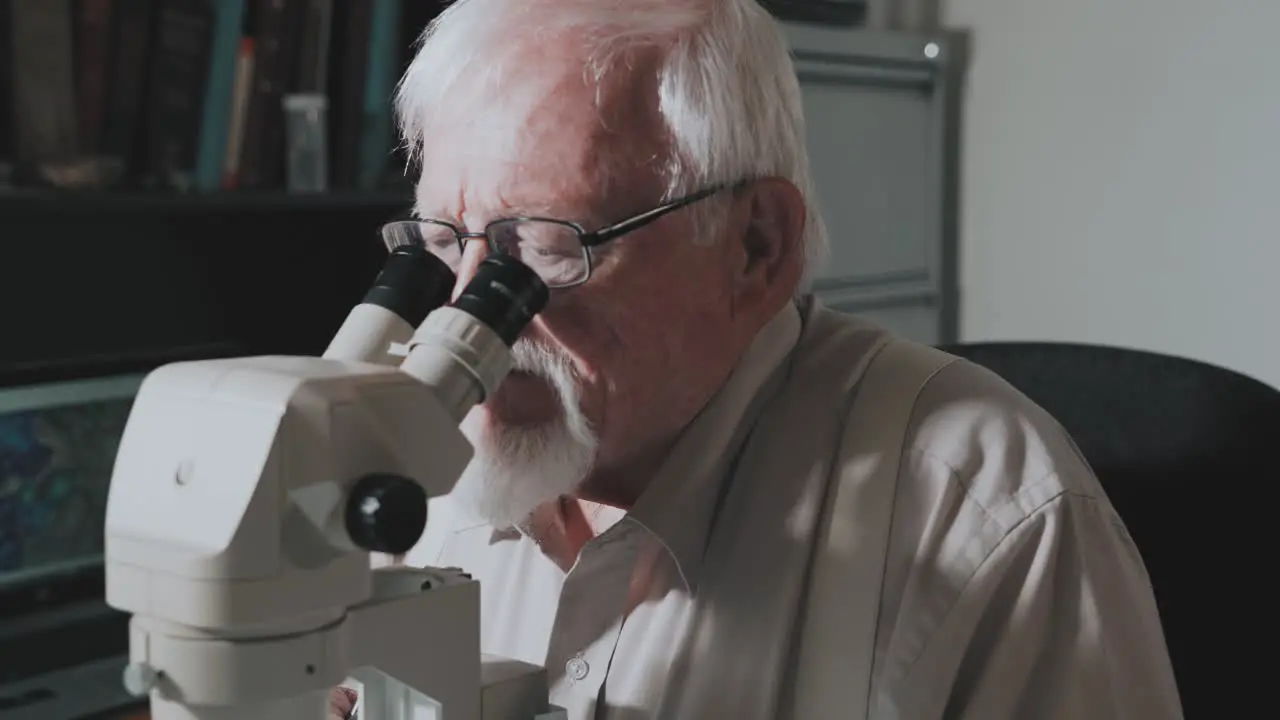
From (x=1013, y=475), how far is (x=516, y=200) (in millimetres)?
435

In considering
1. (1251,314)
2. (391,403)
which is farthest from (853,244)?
(391,403)

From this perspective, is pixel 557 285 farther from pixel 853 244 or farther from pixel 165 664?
pixel 853 244

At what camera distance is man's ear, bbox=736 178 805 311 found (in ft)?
3.67

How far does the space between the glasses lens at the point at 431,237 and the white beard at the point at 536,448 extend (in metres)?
0.11

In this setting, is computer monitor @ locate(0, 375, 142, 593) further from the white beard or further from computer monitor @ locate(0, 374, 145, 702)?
the white beard

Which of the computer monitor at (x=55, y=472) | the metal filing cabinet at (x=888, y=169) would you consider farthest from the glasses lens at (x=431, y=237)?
the metal filing cabinet at (x=888, y=169)

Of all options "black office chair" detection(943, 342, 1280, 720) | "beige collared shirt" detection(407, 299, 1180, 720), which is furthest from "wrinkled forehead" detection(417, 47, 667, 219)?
"black office chair" detection(943, 342, 1280, 720)

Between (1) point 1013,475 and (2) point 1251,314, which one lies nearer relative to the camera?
(1) point 1013,475

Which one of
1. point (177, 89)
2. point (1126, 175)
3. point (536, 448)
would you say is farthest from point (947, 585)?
point (1126, 175)

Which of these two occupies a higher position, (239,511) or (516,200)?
(516,200)

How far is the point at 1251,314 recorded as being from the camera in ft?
7.41

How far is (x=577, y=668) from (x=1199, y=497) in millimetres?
590

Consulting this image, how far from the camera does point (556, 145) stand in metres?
1.03

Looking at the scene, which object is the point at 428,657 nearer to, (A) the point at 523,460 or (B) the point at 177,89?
(A) the point at 523,460
